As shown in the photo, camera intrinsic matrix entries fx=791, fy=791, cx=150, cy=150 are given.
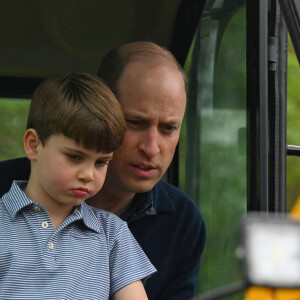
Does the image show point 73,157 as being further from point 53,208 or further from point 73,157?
point 53,208

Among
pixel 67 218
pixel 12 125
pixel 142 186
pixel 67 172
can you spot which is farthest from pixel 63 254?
pixel 12 125

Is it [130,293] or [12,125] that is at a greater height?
[12,125]

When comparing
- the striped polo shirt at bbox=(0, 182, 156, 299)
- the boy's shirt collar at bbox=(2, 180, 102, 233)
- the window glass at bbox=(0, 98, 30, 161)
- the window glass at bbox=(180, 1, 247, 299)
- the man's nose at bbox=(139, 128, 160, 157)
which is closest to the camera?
Answer: the striped polo shirt at bbox=(0, 182, 156, 299)

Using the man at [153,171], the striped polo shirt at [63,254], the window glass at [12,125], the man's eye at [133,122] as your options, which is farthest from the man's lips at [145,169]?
the window glass at [12,125]

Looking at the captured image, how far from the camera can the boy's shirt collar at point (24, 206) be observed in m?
2.02

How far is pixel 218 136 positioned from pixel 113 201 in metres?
0.64

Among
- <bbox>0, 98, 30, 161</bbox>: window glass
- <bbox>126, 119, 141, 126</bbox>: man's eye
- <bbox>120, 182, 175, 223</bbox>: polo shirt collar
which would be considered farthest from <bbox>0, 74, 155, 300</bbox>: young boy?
<bbox>0, 98, 30, 161</bbox>: window glass

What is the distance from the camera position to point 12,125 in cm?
371

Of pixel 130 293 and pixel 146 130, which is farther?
pixel 146 130

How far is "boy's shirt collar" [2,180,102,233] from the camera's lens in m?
2.02

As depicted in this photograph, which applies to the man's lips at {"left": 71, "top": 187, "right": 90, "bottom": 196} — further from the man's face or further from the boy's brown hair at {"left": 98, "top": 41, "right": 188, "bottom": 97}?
the boy's brown hair at {"left": 98, "top": 41, "right": 188, "bottom": 97}

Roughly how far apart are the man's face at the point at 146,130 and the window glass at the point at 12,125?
120 cm

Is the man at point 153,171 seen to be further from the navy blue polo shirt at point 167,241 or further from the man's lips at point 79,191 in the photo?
the man's lips at point 79,191

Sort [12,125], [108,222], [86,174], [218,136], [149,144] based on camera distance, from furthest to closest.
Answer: [12,125] → [218,136] → [149,144] → [108,222] → [86,174]
